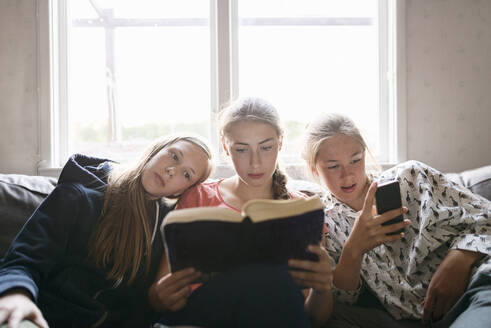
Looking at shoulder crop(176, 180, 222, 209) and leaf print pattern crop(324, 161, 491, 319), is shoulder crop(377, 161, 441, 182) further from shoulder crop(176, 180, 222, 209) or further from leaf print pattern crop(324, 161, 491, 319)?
shoulder crop(176, 180, 222, 209)

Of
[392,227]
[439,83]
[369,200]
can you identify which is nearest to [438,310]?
[392,227]

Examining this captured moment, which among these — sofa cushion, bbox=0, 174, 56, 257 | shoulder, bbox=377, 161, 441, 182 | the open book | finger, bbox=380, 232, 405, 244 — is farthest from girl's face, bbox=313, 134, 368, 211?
sofa cushion, bbox=0, 174, 56, 257

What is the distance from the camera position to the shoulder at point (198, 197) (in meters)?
1.17

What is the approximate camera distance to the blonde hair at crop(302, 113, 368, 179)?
123 centimetres

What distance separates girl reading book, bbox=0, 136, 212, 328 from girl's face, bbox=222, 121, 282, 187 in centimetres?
14

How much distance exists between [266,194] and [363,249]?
417 millimetres

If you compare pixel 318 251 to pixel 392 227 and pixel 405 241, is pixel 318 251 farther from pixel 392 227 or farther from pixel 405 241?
pixel 405 241

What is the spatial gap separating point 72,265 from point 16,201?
44cm

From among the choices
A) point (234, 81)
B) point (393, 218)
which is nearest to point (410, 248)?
point (393, 218)

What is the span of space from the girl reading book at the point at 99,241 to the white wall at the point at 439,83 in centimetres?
97

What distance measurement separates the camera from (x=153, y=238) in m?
1.10

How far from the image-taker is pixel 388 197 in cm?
101

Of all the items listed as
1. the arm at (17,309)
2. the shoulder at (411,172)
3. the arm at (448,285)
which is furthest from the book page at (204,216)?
the shoulder at (411,172)

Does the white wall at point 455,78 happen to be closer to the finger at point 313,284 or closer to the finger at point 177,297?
the finger at point 313,284
